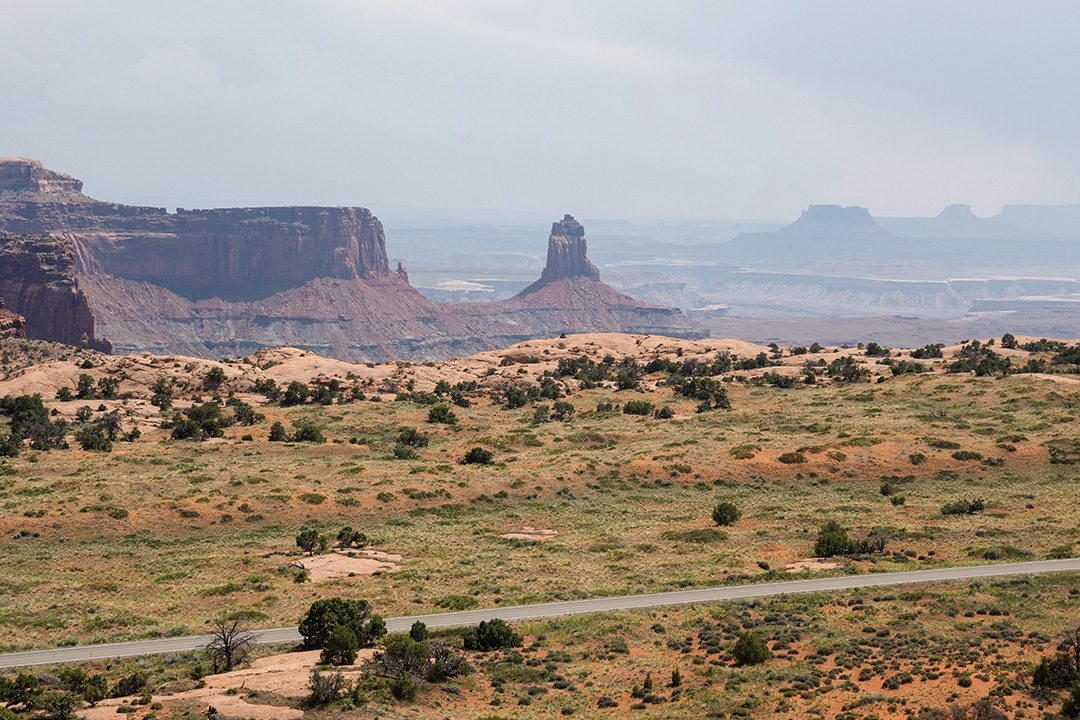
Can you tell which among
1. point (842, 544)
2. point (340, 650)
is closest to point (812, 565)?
point (842, 544)

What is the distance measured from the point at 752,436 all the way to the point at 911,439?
13.4m

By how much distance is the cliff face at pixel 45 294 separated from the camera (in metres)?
178

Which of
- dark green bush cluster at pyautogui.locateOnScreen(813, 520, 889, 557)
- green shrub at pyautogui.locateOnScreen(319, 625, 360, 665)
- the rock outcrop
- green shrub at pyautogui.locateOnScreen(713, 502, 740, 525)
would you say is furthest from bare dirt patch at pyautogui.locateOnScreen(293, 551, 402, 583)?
the rock outcrop

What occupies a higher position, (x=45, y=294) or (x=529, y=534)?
(x=45, y=294)

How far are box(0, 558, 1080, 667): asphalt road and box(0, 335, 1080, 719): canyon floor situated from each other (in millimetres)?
1316

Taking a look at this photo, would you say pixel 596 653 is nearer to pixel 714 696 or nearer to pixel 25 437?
pixel 714 696

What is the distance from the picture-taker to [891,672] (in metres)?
32.5

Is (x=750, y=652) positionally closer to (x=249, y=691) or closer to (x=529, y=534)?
→ (x=249, y=691)

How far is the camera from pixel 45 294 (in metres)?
179

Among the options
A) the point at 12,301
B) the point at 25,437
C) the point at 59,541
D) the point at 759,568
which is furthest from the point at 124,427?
the point at 12,301

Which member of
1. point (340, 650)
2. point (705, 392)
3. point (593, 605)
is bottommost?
point (593, 605)

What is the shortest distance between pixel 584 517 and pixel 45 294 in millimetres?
154700

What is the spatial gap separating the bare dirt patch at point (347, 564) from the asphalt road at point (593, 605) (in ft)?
26.1

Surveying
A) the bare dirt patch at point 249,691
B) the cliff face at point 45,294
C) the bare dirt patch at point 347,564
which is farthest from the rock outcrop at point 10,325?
the bare dirt patch at point 249,691
